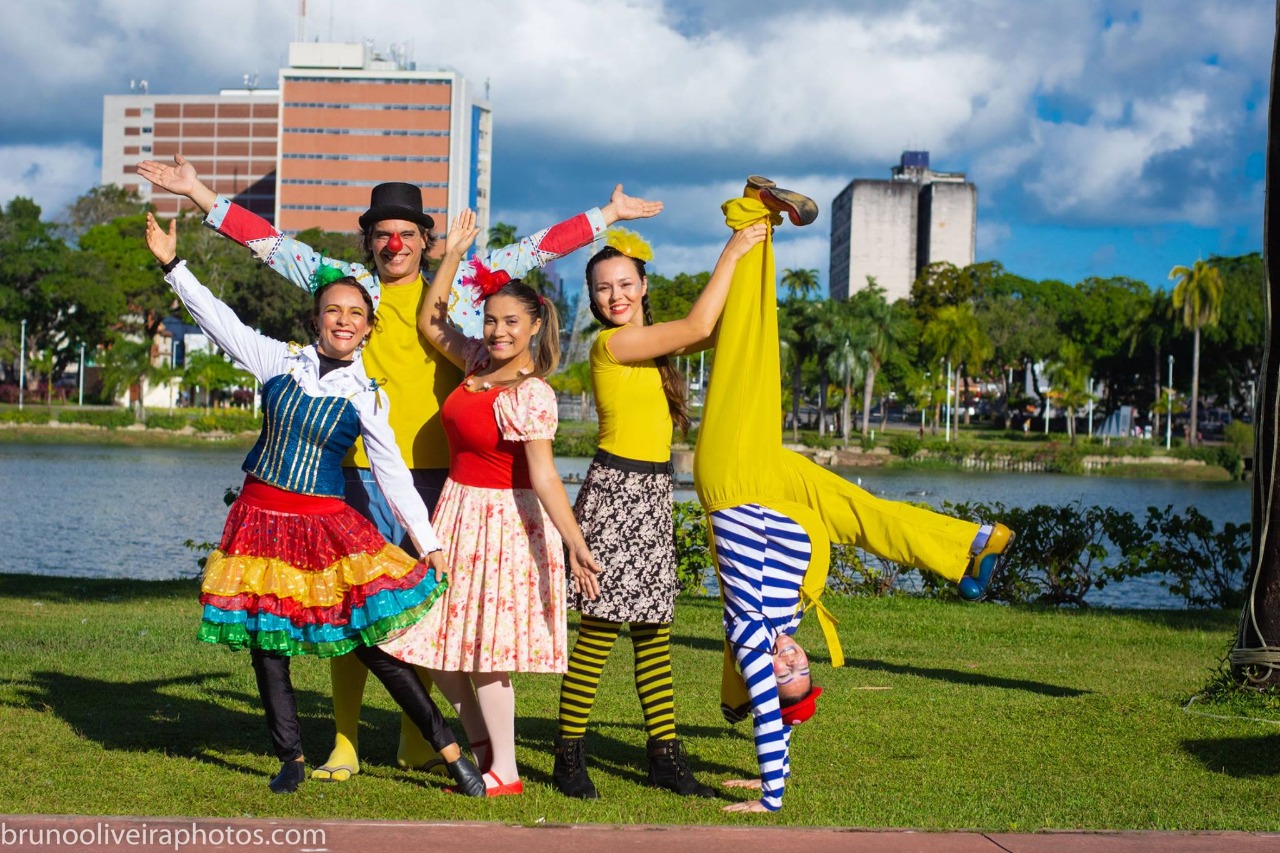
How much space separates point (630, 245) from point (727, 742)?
2436 millimetres

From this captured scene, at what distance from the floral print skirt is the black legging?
8 centimetres

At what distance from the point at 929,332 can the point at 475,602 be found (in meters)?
81.0

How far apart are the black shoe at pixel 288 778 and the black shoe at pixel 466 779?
1.82ft

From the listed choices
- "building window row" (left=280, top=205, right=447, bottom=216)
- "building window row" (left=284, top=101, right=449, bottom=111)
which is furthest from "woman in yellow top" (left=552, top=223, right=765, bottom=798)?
"building window row" (left=284, top=101, right=449, bottom=111)

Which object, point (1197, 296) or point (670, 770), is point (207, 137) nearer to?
point (1197, 296)

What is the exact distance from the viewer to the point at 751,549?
495cm

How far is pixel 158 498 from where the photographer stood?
30938 millimetres

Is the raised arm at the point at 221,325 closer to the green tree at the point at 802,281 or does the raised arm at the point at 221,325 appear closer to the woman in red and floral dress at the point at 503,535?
the woman in red and floral dress at the point at 503,535

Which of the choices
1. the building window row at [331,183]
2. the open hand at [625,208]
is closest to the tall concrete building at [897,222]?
the building window row at [331,183]

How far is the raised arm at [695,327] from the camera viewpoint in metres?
4.98

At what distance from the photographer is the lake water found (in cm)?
1898

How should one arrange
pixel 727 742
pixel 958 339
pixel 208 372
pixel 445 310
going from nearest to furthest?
pixel 445 310, pixel 727 742, pixel 208 372, pixel 958 339

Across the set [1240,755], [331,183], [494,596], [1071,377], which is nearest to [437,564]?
[494,596]

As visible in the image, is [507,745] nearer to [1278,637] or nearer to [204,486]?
[1278,637]
